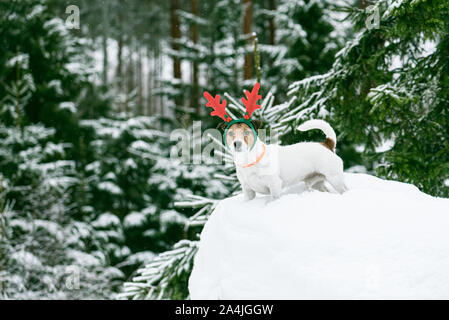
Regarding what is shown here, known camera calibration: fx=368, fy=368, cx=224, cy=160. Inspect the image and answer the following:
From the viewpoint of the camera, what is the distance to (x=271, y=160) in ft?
6.59

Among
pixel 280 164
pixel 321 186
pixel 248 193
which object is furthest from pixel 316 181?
pixel 248 193

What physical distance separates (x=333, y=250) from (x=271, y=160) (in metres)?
0.60

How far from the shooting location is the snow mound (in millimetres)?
1565

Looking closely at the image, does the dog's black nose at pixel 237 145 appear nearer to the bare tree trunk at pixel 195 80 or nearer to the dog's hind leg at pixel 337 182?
the dog's hind leg at pixel 337 182

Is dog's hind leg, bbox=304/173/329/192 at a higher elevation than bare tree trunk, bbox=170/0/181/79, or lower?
lower

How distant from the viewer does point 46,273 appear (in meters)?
7.48

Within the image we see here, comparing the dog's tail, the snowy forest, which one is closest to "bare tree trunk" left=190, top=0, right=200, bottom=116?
the snowy forest

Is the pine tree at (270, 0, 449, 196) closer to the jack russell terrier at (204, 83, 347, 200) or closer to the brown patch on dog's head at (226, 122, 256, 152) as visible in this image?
the jack russell terrier at (204, 83, 347, 200)

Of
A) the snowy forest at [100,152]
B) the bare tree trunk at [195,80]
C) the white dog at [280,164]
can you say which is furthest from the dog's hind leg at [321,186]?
the bare tree trunk at [195,80]

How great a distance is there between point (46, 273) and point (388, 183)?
728cm

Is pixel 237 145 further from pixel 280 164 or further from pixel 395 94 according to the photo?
pixel 395 94

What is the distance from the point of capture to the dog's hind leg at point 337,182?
2109mm

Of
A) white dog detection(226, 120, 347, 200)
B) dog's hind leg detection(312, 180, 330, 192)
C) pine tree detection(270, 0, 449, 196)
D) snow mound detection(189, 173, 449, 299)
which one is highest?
pine tree detection(270, 0, 449, 196)
